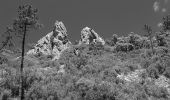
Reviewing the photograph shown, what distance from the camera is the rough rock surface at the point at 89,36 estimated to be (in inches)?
2142

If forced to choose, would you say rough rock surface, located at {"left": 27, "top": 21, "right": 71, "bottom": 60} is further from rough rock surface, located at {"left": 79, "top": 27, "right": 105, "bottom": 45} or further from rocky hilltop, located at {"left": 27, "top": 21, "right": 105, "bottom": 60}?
rough rock surface, located at {"left": 79, "top": 27, "right": 105, "bottom": 45}

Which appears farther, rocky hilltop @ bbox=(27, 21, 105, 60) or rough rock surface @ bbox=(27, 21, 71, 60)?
rocky hilltop @ bbox=(27, 21, 105, 60)

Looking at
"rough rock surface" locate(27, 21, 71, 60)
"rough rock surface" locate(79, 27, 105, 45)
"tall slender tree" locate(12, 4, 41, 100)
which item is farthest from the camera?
"rough rock surface" locate(79, 27, 105, 45)

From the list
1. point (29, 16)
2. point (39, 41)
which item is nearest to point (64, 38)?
point (39, 41)

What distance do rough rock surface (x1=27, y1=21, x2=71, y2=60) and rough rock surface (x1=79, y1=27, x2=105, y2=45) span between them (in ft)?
16.9

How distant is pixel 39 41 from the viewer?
5178cm

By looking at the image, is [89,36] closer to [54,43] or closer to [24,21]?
[54,43]

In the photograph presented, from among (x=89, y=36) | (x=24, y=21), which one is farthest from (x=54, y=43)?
(x=24, y=21)

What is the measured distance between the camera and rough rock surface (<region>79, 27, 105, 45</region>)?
54.4 meters

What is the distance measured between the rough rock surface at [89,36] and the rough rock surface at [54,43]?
5.14 meters

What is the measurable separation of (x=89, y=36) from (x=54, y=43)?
38.9 ft

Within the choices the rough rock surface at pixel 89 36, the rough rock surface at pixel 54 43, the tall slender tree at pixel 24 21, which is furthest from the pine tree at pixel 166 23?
the tall slender tree at pixel 24 21

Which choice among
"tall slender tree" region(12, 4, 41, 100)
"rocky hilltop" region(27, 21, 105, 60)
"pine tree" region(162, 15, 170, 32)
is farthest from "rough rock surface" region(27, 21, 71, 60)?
"pine tree" region(162, 15, 170, 32)

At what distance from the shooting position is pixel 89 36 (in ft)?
182
